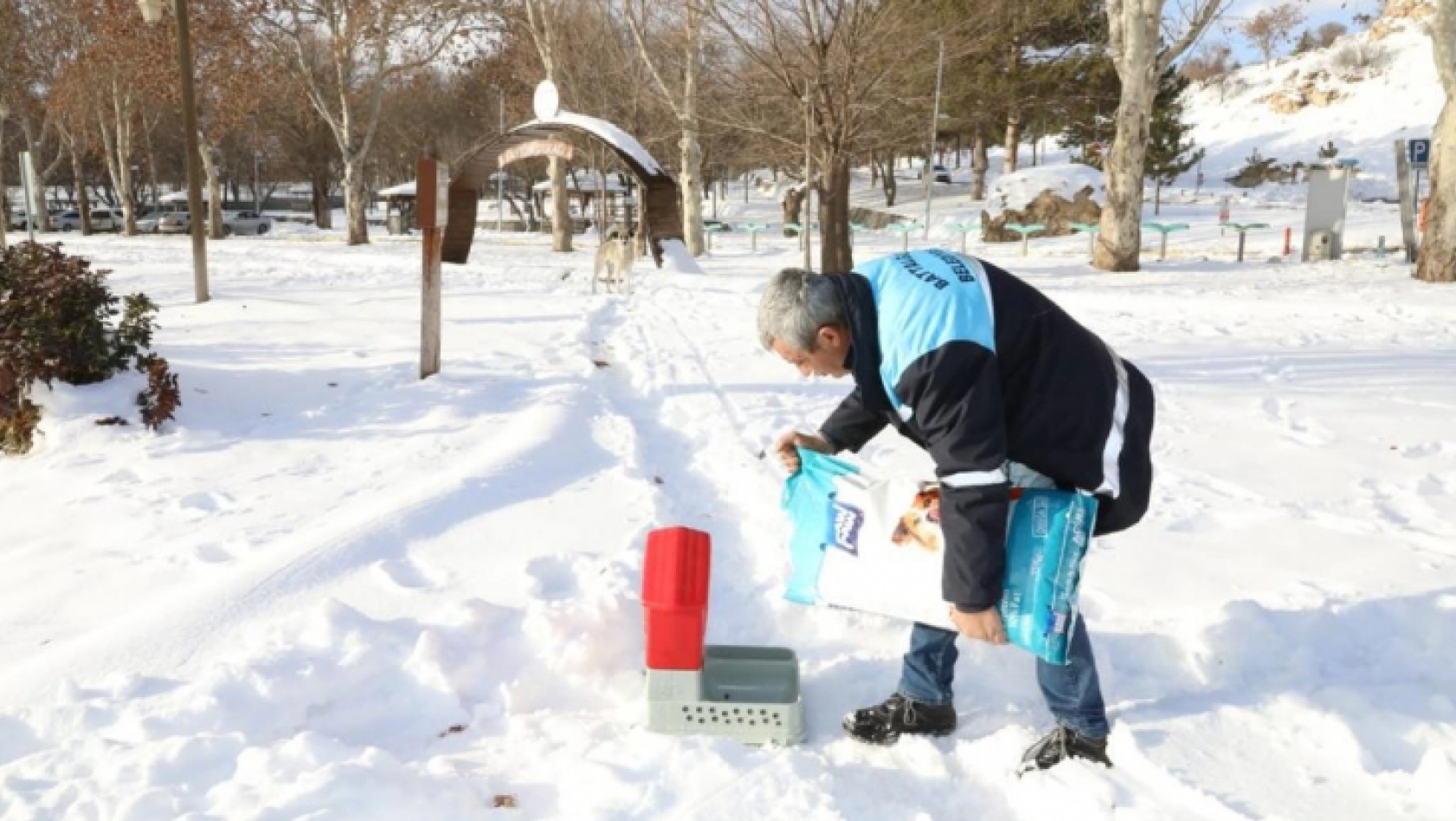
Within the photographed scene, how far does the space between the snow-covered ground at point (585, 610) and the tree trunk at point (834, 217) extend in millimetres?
8290

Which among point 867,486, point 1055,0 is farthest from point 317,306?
point 1055,0

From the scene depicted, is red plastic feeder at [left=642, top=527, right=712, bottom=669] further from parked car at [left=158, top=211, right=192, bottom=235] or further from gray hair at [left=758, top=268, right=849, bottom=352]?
parked car at [left=158, top=211, right=192, bottom=235]

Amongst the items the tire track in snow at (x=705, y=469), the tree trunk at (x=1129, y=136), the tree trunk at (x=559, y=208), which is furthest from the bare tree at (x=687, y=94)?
the tire track in snow at (x=705, y=469)

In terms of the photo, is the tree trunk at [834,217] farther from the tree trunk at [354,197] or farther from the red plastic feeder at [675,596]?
the tree trunk at [354,197]

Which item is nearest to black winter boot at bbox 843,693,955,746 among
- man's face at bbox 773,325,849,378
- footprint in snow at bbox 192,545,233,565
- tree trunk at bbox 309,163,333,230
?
man's face at bbox 773,325,849,378

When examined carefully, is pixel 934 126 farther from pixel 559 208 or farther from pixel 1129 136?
pixel 559 208

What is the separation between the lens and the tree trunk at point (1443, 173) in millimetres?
14281

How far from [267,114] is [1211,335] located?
156 ft

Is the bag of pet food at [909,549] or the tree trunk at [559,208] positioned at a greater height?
the tree trunk at [559,208]

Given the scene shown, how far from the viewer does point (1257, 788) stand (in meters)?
2.84

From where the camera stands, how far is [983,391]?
2357 millimetres

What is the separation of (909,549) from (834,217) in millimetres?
14370

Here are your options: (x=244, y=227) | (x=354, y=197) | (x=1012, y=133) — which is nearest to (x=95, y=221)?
(x=244, y=227)

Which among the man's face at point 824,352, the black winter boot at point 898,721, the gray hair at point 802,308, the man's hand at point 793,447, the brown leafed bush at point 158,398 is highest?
the gray hair at point 802,308
